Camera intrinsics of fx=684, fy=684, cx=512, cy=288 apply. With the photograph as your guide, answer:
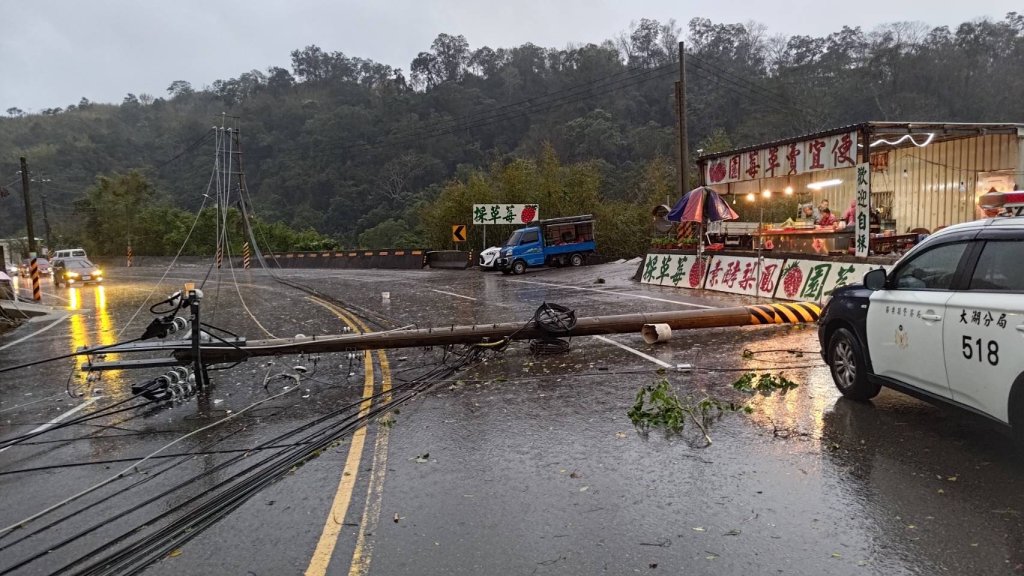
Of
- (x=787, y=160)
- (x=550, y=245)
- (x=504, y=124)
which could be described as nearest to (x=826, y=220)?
(x=787, y=160)

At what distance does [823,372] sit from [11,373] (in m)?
11.8

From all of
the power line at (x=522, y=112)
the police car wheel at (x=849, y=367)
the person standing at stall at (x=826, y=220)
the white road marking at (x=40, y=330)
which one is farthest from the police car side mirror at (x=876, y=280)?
the power line at (x=522, y=112)

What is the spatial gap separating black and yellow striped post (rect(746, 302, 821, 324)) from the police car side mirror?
494 centimetres

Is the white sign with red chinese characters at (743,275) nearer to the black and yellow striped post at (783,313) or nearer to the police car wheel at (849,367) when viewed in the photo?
the black and yellow striped post at (783,313)

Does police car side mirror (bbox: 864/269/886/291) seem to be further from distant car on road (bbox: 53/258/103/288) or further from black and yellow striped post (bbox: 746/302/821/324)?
distant car on road (bbox: 53/258/103/288)

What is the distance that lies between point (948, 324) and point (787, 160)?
13265 mm

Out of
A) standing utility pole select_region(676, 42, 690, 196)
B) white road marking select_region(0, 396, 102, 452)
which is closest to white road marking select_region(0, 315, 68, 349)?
white road marking select_region(0, 396, 102, 452)

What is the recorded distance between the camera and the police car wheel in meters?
6.60

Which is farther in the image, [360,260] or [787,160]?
[360,260]

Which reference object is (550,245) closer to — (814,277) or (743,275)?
(743,275)

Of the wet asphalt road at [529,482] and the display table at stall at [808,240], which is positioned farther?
the display table at stall at [808,240]

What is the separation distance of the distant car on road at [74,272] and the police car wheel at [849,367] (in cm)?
3662

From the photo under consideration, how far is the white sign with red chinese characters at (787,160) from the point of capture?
15.4 m

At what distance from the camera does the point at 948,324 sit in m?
5.31
